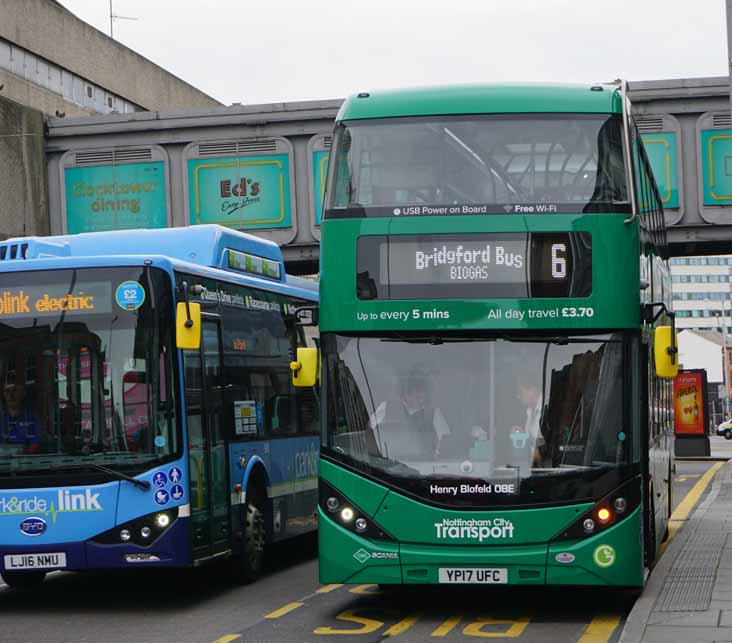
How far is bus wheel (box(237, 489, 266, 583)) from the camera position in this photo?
14.1 meters

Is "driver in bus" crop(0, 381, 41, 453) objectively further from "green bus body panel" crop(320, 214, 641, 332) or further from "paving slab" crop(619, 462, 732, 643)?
"paving slab" crop(619, 462, 732, 643)

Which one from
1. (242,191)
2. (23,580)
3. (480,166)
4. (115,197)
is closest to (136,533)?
(23,580)

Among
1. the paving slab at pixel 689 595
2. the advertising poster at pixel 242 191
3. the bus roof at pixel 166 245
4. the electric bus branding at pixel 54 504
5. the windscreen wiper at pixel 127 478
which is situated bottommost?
the paving slab at pixel 689 595

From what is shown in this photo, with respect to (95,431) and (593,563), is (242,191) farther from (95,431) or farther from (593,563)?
(593,563)

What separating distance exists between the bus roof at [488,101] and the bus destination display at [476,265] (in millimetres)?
1104

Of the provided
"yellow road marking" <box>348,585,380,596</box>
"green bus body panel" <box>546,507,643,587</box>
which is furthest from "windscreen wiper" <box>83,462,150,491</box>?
"green bus body panel" <box>546,507,643,587</box>

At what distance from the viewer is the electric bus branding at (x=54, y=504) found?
1210cm

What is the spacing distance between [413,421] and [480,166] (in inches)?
81.5

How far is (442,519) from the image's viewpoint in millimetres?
11484

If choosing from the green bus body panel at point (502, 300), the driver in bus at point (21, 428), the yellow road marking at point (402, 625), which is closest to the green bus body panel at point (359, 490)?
the yellow road marking at point (402, 625)

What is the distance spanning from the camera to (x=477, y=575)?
450 inches

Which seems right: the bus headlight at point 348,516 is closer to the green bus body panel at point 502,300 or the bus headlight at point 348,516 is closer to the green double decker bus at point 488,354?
the green double decker bus at point 488,354

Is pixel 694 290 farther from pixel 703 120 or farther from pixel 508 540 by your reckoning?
pixel 508 540

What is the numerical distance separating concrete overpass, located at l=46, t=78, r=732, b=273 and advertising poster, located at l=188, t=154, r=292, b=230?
0.02 m
